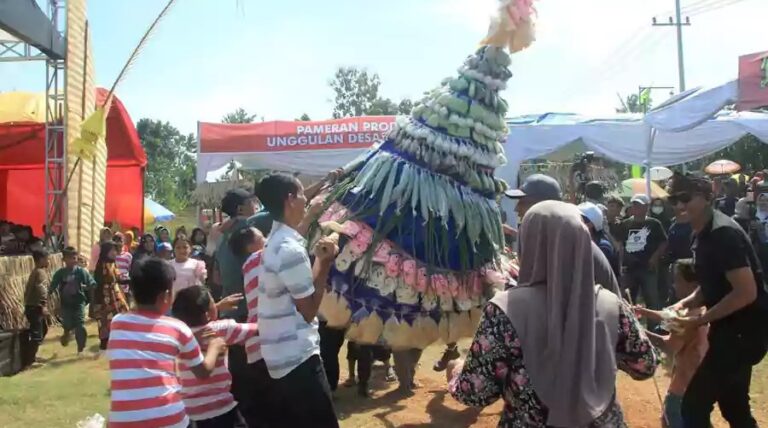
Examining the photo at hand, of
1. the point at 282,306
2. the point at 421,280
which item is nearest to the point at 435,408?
the point at 421,280

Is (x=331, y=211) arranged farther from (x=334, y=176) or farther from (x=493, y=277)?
(x=493, y=277)

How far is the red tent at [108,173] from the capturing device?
45.0 ft

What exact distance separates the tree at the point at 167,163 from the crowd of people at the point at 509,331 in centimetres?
3516

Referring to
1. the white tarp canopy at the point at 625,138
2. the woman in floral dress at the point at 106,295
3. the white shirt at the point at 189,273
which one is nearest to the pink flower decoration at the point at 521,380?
the white shirt at the point at 189,273

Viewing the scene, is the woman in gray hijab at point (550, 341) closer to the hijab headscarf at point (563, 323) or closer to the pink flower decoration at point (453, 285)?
the hijab headscarf at point (563, 323)

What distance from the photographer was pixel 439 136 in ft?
16.4

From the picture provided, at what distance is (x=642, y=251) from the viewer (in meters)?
8.38

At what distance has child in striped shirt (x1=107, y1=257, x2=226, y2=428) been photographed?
10.1ft

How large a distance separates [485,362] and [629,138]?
10.5m

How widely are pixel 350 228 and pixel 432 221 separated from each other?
1.79 ft

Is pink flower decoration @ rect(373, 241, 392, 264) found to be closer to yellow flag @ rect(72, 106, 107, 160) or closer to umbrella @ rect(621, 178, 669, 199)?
yellow flag @ rect(72, 106, 107, 160)

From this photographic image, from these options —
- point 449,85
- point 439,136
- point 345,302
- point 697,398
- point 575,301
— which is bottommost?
point 697,398

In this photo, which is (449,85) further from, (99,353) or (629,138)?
(629,138)

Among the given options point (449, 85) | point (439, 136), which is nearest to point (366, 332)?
point (439, 136)
